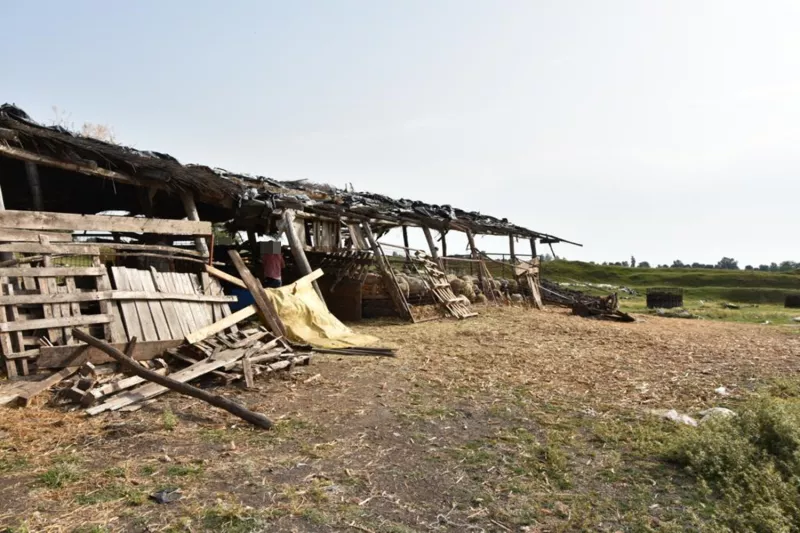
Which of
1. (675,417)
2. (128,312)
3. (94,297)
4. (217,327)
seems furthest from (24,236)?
(675,417)

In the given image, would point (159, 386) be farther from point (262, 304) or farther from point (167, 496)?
point (262, 304)

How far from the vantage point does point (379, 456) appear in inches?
173

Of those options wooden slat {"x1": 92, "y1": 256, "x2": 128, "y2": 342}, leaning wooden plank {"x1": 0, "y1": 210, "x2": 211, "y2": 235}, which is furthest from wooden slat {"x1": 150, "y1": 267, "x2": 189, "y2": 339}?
leaning wooden plank {"x1": 0, "y1": 210, "x2": 211, "y2": 235}

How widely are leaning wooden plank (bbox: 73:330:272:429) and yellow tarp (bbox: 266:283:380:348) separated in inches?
115

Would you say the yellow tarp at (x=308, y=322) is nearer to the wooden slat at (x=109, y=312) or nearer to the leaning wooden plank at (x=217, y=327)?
the leaning wooden plank at (x=217, y=327)

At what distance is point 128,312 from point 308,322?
3.49 meters

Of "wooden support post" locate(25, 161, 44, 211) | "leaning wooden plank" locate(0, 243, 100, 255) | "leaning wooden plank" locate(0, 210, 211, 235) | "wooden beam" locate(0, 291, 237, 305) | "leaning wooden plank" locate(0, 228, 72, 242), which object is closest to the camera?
"wooden beam" locate(0, 291, 237, 305)

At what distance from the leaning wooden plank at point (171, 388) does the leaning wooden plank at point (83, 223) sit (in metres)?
1.82

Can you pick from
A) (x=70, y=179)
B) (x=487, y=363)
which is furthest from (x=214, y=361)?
(x=70, y=179)

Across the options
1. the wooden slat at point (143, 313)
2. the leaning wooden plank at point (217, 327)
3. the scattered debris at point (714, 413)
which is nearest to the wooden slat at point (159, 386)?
the leaning wooden plank at point (217, 327)

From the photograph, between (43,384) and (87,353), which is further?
(87,353)

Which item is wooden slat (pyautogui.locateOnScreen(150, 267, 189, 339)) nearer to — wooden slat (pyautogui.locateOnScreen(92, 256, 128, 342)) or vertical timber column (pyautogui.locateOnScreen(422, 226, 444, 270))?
wooden slat (pyautogui.locateOnScreen(92, 256, 128, 342))

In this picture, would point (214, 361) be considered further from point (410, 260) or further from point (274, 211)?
point (410, 260)

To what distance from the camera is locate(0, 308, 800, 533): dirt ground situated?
10.8 feet
